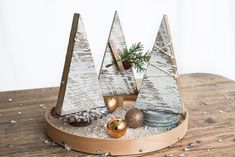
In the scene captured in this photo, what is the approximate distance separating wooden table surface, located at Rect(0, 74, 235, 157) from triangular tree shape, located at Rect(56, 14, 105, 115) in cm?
10

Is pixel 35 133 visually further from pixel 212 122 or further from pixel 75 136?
pixel 212 122

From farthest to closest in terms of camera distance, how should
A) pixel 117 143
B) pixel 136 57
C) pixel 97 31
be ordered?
pixel 97 31 < pixel 136 57 < pixel 117 143

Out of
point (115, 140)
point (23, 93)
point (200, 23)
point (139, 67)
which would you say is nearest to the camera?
point (115, 140)

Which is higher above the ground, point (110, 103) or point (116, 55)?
point (116, 55)

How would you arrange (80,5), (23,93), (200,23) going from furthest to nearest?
1. (200,23)
2. (80,5)
3. (23,93)

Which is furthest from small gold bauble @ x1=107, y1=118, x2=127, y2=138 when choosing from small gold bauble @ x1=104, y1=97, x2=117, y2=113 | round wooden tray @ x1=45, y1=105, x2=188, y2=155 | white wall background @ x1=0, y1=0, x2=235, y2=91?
white wall background @ x1=0, y1=0, x2=235, y2=91

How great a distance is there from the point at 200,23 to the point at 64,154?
50.6 inches

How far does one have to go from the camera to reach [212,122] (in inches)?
39.2

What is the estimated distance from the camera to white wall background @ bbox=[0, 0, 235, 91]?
170cm

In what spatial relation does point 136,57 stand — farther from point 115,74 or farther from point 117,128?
point 117,128

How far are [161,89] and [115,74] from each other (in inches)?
5.7

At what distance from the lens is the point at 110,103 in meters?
0.98

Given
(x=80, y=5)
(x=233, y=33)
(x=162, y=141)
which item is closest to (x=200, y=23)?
(x=233, y=33)

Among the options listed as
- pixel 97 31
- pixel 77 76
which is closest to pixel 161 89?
pixel 77 76
